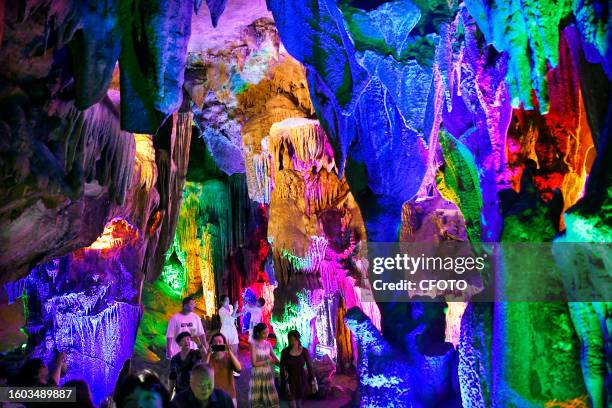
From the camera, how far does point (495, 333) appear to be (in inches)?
140

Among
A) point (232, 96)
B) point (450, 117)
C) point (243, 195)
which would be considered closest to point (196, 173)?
point (243, 195)

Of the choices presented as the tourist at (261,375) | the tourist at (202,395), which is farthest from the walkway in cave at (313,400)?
the tourist at (202,395)

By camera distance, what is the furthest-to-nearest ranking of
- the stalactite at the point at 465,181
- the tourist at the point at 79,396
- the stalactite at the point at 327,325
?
the stalactite at the point at 327,325 → the stalactite at the point at 465,181 → the tourist at the point at 79,396

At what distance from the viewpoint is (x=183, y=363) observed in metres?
4.38

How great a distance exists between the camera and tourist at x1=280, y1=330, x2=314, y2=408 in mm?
5082

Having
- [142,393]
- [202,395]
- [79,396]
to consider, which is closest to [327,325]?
[79,396]

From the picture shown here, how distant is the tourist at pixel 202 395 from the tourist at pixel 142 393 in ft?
1.51

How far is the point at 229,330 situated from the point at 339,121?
3740mm

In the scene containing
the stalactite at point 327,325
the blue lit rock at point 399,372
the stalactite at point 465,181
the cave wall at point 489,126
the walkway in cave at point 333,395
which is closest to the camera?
the cave wall at point 489,126

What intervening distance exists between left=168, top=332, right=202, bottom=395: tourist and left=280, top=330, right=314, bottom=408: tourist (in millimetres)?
1044

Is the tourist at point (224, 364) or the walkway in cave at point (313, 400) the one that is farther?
the walkway in cave at point (313, 400)

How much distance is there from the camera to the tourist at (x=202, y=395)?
2834 mm

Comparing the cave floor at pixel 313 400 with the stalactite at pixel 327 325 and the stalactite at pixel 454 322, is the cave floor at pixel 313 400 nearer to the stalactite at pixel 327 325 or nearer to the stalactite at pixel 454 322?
the stalactite at pixel 327 325

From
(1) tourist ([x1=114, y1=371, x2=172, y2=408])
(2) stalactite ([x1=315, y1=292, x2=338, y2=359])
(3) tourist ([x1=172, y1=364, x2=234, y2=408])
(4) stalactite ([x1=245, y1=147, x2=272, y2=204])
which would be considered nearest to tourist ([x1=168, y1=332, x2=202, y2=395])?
(3) tourist ([x1=172, y1=364, x2=234, y2=408])
